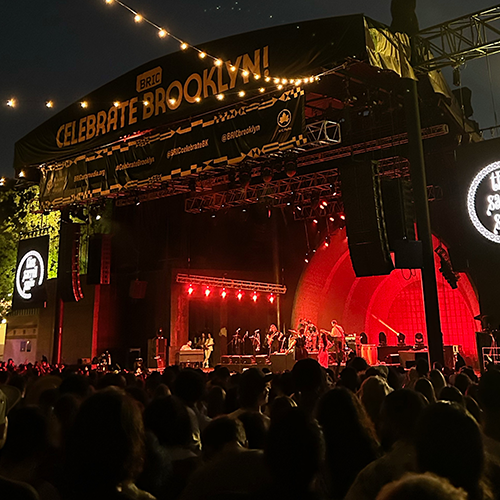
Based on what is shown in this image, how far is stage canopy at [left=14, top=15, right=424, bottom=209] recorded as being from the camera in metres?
11.6

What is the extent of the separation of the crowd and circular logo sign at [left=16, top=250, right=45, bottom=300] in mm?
18856

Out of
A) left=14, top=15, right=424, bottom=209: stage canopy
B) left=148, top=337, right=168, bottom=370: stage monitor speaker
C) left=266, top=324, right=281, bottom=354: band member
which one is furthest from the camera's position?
left=266, top=324, right=281, bottom=354: band member

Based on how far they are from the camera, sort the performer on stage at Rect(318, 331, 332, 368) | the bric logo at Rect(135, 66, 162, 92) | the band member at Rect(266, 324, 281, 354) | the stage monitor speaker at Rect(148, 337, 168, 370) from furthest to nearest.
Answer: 1. the band member at Rect(266, 324, 281, 354)
2. the stage monitor speaker at Rect(148, 337, 168, 370)
3. the performer on stage at Rect(318, 331, 332, 368)
4. the bric logo at Rect(135, 66, 162, 92)

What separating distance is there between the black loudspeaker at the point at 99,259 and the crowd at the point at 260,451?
17.9 metres

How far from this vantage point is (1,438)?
2.52m

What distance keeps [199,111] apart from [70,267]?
365 inches

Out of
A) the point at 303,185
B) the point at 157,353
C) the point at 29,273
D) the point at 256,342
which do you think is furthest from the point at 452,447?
the point at 29,273

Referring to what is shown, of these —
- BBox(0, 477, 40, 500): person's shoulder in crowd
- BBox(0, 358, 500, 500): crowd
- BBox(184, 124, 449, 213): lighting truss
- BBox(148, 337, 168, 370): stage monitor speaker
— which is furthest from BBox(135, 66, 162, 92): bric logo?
BBox(0, 477, 40, 500): person's shoulder in crowd

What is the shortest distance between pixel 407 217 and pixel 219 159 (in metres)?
4.62

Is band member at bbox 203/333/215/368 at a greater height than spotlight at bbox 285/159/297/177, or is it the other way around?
spotlight at bbox 285/159/297/177

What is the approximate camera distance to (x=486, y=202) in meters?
12.8

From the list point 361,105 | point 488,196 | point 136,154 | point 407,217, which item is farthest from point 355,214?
point 136,154

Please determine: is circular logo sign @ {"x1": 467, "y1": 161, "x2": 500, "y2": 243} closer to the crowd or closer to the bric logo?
the bric logo

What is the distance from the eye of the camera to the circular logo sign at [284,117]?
12562mm
